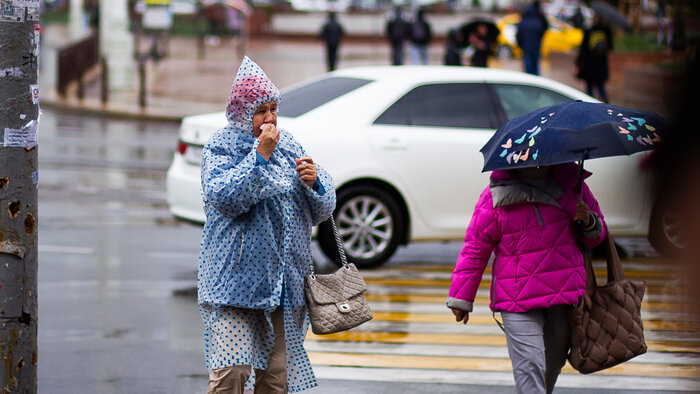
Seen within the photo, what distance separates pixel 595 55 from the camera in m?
21.4

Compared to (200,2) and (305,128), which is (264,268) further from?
(200,2)

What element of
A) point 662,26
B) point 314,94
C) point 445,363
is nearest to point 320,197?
point 445,363

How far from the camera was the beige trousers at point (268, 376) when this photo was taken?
4.57 metres

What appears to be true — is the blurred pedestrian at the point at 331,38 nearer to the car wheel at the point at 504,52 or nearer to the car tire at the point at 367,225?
the car wheel at the point at 504,52

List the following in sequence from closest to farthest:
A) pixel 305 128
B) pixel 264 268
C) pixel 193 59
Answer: pixel 264 268, pixel 305 128, pixel 193 59

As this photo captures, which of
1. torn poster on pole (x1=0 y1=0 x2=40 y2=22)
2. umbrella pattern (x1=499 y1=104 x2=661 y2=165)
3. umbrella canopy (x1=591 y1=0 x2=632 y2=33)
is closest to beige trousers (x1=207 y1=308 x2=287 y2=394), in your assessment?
umbrella pattern (x1=499 y1=104 x2=661 y2=165)

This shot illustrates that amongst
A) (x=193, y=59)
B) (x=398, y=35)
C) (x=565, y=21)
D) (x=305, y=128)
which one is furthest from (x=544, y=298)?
(x=565, y=21)

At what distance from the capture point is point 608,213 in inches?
377

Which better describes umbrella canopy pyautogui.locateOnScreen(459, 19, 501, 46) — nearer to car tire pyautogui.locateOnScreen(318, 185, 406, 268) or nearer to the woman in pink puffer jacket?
car tire pyautogui.locateOnScreen(318, 185, 406, 268)

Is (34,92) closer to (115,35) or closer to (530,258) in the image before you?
(530,258)

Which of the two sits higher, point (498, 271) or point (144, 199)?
point (498, 271)

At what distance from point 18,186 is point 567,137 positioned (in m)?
2.25

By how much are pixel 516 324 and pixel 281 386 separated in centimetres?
97

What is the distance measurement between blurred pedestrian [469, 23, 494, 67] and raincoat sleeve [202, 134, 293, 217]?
56.3 ft
